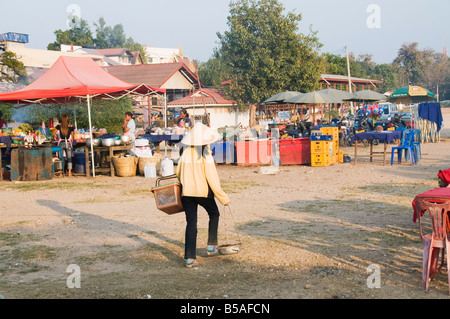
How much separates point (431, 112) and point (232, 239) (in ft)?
56.7

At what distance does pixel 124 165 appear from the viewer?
1388cm

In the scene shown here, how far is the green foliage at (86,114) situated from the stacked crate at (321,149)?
56.0 ft

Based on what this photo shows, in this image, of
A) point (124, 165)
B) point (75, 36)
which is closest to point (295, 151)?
point (124, 165)

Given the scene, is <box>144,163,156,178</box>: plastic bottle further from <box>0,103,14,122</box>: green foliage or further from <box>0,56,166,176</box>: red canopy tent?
<box>0,103,14,122</box>: green foliage

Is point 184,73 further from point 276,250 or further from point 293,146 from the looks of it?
point 276,250

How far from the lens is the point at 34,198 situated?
11.1m

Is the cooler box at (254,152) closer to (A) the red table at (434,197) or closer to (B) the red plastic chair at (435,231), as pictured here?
(A) the red table at (434,197)

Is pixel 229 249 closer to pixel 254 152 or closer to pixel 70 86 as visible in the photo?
pixel 70 86

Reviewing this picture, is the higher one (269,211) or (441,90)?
(441,90)

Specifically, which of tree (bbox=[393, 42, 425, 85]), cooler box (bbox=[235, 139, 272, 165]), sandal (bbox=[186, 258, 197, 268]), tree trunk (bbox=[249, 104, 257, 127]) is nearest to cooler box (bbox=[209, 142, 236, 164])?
cooler box (bbox=[235, 139, 272, 165])

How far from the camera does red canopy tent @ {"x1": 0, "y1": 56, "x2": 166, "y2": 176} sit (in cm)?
1392
